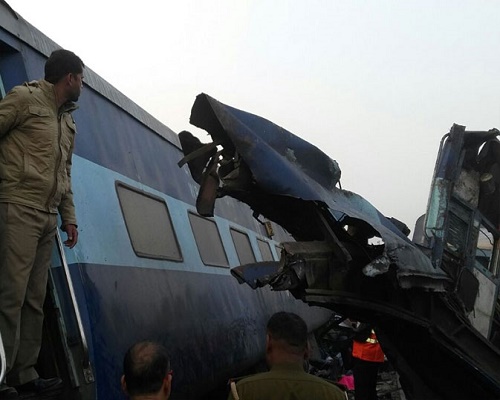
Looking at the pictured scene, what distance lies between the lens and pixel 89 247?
370 cm

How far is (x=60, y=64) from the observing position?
3.04 metres

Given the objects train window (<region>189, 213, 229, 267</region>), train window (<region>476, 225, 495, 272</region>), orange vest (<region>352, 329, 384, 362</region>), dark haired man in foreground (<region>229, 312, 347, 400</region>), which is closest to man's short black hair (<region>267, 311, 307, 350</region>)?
dark haired man in foreground (<region>229, 312, 347, 400</region>)

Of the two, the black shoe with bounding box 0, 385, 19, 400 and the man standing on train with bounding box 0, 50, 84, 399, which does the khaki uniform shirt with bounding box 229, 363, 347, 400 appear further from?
the man standing on train with bounding box 0, 50, 84, 399

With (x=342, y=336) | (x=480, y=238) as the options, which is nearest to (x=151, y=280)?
(x=480, y=238)

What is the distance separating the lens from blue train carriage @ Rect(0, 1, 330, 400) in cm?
322

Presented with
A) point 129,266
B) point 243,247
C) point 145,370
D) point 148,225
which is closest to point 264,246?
point 243,247

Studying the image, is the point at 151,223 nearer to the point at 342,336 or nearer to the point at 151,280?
the point at 151,280

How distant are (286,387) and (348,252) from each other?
1.57 m

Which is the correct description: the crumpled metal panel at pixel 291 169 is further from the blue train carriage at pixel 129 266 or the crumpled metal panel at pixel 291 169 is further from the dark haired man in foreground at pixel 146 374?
the dark haired man in foreground at pixel 146 374

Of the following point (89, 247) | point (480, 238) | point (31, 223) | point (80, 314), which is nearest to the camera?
point (31, 223)

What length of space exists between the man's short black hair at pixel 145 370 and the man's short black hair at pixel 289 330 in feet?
1.92

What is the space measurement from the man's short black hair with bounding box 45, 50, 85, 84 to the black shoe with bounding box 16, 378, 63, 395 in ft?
4.80

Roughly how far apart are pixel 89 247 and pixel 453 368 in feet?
9.86

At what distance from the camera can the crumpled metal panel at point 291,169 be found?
372 centimetres
